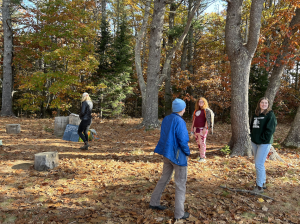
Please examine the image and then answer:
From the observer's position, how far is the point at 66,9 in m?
14.3

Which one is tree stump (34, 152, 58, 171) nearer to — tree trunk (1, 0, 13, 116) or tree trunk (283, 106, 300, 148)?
tree trunk (283, 106, 300, 148)

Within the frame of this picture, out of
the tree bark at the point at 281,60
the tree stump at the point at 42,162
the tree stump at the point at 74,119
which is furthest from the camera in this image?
the tree stump at the point at 74,119

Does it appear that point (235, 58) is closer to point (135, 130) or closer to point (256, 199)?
point (256, 199)

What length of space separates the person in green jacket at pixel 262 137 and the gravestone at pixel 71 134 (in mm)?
6630

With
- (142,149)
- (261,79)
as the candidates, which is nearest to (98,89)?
(142,149)

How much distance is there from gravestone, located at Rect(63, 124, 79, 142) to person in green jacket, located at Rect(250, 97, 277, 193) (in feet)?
21.8

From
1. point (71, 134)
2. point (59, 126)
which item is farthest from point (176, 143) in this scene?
point (59, 126)

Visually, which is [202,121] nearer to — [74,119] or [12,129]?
[74,119]

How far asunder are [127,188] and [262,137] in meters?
2.96

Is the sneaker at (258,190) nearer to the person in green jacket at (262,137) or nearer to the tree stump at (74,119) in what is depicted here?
the person in green jacket at (262,137)

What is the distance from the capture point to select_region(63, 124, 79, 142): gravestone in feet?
27.8

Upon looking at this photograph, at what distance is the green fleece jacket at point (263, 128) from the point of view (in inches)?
162

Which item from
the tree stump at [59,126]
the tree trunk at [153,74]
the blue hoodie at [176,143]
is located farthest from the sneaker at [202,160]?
the tree stump at [59,126]

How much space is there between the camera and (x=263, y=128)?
166 inches
